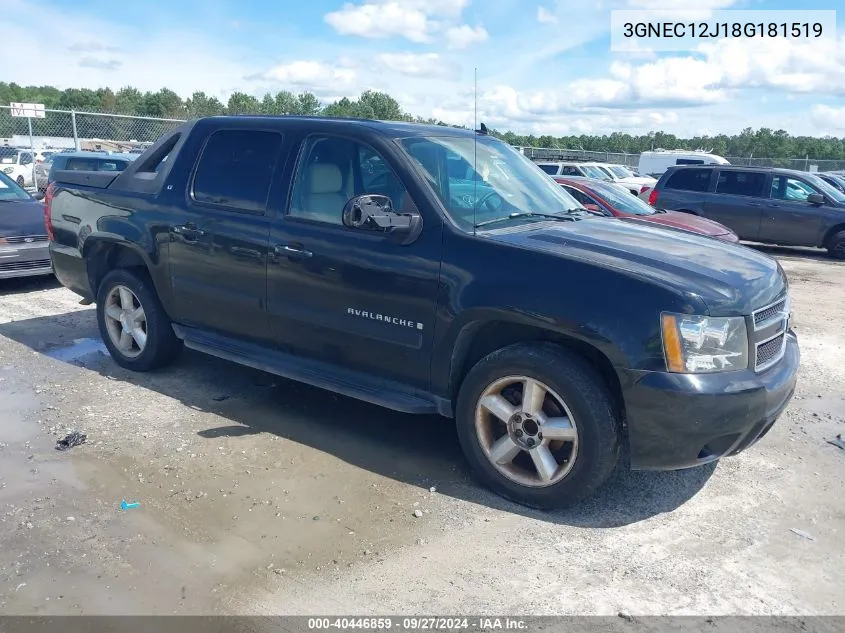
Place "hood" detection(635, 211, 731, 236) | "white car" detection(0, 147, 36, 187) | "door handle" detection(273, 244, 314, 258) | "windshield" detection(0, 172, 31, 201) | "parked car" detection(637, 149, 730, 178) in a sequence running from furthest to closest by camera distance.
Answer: "parked car" detection(637, 149, 730, 178) < "white car" detection(0, 147, 36, 187) < "hood" detection(635, 211, 731, 236) < "windshield" detection(0, 172, 31, 201) < "door handle" detection(273, 244, 314, 258)

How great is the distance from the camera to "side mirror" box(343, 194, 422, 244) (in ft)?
13.0

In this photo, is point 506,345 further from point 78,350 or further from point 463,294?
point 78,350

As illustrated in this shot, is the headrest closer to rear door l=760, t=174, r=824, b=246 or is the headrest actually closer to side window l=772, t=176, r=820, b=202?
rear door l=760, t=174, r=824, b=246

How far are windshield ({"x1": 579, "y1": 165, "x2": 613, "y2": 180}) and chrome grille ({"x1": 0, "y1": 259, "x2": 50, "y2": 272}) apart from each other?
16934 millimetres

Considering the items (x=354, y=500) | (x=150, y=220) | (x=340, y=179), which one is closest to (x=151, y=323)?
(x=150, y=220)

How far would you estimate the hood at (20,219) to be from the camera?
27.8 feet

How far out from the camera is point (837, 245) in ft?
45.3

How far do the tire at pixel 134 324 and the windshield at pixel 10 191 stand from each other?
4.49 metres

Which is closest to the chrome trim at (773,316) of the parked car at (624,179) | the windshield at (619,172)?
the parked car at (624,179)

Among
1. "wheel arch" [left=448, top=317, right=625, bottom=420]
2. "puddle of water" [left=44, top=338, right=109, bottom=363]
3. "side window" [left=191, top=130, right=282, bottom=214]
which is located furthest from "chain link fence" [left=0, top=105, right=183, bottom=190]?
"wheel arch" [left=448, top=317, right=625, bottom=420]

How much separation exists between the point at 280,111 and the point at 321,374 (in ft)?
81.7

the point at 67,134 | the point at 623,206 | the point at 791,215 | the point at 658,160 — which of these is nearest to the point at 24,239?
the point at 623,206

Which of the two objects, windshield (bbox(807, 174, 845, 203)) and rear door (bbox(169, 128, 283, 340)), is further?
windshield (bbox(807, 174, 845, 203))

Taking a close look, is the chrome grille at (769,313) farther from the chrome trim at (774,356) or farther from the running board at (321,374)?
the running board at (321,374)
